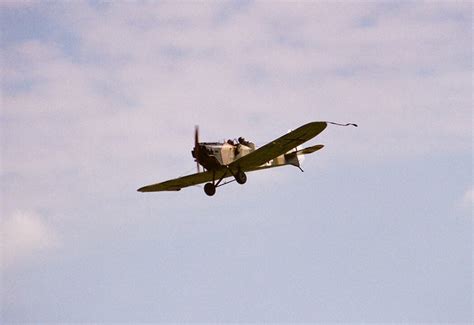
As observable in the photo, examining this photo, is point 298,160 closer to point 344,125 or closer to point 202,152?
point 202,152

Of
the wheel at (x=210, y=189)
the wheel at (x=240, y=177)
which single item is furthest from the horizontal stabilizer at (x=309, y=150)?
the wheel at (x=210, y=189)

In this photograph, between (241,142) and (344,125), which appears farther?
(241,142)

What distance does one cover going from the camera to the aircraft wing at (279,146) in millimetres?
27703

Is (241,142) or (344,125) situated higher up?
(241,142)

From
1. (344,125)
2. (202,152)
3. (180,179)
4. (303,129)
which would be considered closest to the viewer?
(344,125)

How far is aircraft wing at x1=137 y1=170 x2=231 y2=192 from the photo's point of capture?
32.1m

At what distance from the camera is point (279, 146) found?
96.4 feet

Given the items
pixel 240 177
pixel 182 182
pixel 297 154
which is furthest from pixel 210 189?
pixel 297 154

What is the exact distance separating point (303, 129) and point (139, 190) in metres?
9.46

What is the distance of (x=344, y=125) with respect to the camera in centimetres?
2580

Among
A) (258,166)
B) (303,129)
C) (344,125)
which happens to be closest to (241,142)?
(258,166)

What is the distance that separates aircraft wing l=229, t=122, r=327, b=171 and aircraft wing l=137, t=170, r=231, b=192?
3.60ft

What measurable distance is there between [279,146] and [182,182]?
576 centimetres

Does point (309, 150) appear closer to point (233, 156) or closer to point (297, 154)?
point (297, 154)
